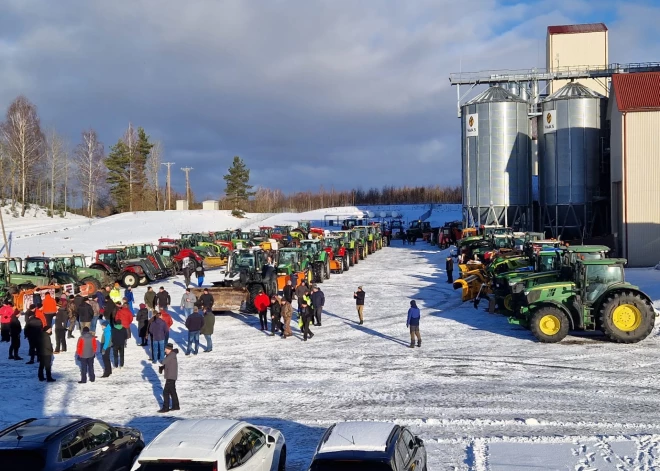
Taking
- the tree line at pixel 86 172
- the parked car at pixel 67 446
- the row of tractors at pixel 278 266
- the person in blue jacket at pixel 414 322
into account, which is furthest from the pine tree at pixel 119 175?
the parked car at pixel 67 446

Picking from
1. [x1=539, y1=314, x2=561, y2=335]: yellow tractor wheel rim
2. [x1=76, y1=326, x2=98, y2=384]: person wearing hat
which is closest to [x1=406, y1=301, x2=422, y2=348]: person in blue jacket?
[x1=539, y1=314, x2=561, y2=335]: yellow tractor wheel rim

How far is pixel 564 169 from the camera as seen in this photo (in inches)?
1758

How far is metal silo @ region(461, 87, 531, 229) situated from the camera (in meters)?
47.1

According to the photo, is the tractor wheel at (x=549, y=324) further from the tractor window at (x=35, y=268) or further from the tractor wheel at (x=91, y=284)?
the tractor window at (x=35, y=268)

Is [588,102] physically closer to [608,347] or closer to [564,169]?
[564,169]

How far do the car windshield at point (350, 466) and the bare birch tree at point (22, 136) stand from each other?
64310 mm

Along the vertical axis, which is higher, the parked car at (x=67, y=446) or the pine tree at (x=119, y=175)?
the pine tree at (x=119, y=175)

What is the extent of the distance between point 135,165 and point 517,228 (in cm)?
5232

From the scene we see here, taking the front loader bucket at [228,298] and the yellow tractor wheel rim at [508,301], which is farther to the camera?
the front loader bucket at [228,298]

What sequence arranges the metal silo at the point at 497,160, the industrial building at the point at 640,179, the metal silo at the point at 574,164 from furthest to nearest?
the metal silo at the point at 497,160, the metal silo at the point at 574,164, the industrial building at the point at 640,179

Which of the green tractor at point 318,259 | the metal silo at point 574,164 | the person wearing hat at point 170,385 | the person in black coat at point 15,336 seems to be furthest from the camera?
the metal silo at point 574,164

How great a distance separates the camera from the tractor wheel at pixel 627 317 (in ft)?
52.6

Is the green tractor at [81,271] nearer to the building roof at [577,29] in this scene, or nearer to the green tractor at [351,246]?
the green tractor at [351,246]

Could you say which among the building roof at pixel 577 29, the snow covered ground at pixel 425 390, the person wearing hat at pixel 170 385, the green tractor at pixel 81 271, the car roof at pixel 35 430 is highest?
the building roof at pixel 577 29
